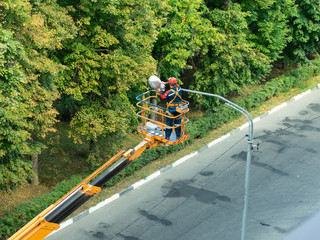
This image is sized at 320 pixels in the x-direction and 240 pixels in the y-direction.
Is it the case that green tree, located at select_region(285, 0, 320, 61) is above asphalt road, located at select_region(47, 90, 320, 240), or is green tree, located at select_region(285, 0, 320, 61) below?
above

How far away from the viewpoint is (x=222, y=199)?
23062mm

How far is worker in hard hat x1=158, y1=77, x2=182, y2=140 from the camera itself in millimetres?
16797

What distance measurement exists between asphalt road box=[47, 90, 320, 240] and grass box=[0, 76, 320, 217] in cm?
82

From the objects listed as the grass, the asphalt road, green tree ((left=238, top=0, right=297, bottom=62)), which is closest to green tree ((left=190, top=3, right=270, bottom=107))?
green tree ((left=238, top=0, right=297, bottom=62))

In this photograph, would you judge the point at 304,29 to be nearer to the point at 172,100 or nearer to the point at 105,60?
the point at 105,60

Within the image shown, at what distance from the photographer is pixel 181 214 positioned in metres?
21.7

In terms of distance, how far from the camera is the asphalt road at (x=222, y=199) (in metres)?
20.5

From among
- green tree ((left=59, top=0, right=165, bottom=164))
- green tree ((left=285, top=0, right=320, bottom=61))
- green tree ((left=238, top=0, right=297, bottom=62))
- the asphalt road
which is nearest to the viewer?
the asphalt road

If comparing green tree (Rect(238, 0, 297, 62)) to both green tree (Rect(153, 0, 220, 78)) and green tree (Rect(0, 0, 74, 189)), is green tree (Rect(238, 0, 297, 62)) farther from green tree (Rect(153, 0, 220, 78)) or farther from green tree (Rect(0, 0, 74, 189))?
green tree (Rect(0, 0, 74, 189))

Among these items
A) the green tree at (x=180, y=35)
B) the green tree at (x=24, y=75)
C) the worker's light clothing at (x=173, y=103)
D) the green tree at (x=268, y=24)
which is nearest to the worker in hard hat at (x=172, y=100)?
the worker's light clothing at (x=173, y=103)

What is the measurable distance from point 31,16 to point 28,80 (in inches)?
109

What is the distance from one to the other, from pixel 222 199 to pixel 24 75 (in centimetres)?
1183

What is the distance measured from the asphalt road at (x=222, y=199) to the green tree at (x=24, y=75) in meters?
4.78

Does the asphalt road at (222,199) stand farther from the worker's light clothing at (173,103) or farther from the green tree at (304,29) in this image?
the green tree at (304,29)
